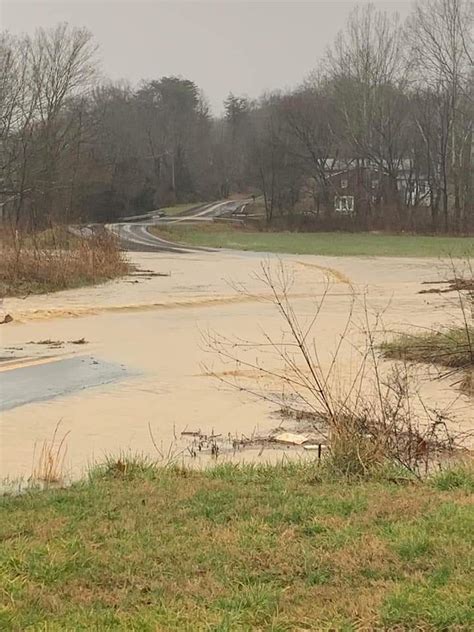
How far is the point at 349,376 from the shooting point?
14695mm

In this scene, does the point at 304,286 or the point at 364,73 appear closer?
the point at 304,286

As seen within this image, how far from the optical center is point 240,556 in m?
5.24

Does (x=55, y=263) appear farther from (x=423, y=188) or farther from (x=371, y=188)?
(x=423, y=188)

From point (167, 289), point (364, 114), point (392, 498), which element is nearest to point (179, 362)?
point (392, 498)

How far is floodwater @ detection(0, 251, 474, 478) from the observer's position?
11203 millimetres

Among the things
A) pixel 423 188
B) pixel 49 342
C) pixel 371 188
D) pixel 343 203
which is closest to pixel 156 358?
pixel 49 342

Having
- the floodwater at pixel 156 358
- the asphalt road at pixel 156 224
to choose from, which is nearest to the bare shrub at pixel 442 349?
the floodwater at pixel 156 358

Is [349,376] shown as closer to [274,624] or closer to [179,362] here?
[179,362]

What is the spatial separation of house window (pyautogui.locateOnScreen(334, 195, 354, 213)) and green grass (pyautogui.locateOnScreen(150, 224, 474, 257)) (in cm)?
859

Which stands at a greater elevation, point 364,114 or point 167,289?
point 364,114

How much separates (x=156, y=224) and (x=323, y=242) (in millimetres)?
21684

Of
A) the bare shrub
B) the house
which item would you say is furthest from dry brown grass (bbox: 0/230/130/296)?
the house

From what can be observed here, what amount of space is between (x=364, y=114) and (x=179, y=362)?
2557 inches

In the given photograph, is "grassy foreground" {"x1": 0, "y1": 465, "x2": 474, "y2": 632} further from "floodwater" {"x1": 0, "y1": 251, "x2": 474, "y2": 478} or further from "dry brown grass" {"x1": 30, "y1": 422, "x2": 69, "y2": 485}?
"floodwater" {"x1": 0, "y1": 251, "x2": 474, "y2": 478}
